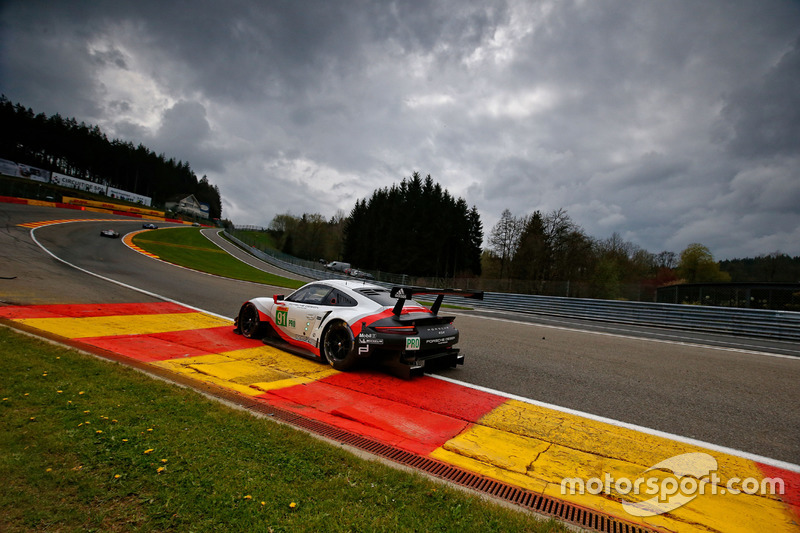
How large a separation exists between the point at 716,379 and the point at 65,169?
406ft

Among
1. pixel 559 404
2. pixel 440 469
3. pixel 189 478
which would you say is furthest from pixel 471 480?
pixel 559 404

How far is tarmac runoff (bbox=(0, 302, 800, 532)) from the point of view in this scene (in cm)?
274

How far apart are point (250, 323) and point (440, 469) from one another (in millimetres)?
5454

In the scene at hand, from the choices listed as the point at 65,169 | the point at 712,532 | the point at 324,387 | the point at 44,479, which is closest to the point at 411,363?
the point at 324,387

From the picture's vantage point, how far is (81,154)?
91.2 metres

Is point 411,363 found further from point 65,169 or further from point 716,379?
point 65,169

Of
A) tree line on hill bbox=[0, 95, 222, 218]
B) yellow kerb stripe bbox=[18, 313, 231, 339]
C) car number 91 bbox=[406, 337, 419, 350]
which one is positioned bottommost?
yellow kerb stripe bbox=[18, 313, 231, 339]

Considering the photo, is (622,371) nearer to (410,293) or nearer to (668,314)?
(410,293)

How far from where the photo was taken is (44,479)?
7.70 feet

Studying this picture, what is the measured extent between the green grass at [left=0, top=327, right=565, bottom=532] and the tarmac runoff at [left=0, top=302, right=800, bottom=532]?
0.74 metres

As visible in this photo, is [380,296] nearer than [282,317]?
Yes

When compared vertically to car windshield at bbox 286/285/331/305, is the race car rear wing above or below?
above

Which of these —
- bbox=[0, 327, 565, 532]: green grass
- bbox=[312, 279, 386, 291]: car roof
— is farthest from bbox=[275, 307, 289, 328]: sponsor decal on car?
bbox=[0, 327, 565, 532]: green grass

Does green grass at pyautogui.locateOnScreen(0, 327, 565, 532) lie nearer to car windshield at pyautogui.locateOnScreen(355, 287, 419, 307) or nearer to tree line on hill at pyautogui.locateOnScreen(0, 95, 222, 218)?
car windshield at pyautogui.locateOnScreen(355, 287, 419, 307)
